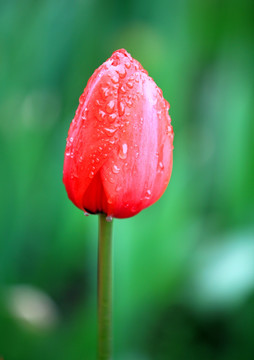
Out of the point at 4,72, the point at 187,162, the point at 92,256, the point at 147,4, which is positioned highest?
the point at 147,4

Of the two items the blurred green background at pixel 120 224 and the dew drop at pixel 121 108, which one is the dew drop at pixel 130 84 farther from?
the blurred green background at pixel 120 224

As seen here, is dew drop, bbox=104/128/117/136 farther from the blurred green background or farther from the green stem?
the blurred green background

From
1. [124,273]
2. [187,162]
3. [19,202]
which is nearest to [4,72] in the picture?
[19,202]

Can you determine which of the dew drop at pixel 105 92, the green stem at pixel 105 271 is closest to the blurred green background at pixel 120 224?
the green stem at pixel 105 271

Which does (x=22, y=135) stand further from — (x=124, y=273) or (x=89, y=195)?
(x=89, y=195)

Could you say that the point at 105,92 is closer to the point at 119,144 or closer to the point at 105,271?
the point at 119,144

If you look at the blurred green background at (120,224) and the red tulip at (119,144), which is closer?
the red tulip at (119,144)

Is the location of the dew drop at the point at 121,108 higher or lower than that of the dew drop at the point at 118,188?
higher

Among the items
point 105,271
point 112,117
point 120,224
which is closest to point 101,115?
point 112,117
